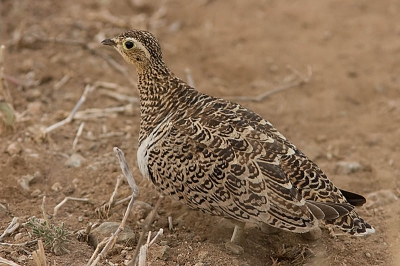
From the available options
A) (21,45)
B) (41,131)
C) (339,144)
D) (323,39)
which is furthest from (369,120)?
(21,45)

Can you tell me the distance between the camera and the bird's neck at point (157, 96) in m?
4.72

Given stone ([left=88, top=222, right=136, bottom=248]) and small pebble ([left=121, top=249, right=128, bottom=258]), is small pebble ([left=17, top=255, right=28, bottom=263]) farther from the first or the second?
small pebble ([left=121, top=249, right=128, bottom=258])

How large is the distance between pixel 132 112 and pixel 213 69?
62.4 inches

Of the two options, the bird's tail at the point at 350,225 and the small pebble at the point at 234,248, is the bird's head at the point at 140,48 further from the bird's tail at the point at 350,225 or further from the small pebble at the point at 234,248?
the bird's tail at the point at 350,225

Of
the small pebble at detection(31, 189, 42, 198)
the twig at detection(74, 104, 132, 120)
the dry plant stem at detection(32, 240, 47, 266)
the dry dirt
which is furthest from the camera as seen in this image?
the twig at detection(74, 104, 132, 120)

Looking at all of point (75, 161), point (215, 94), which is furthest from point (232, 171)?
point (215, 94)

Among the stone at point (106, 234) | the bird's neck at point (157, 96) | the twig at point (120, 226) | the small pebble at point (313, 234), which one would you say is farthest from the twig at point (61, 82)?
the small pebble at point (313, 234)

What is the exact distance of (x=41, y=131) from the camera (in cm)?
566

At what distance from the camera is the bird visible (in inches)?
161

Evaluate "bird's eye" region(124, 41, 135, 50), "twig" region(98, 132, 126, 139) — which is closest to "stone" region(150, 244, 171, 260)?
"bird's eye" region(124, 41, 135, 50)

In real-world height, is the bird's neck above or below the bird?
above

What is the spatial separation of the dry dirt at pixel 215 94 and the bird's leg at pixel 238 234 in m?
0.16

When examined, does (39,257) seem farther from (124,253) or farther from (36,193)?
(36,193)

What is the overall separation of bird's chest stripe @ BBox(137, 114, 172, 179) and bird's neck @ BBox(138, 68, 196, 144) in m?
0.10
